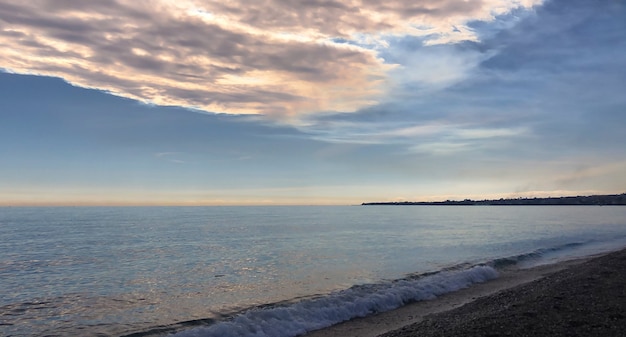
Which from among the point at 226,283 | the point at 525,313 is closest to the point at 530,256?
the point at 226,283

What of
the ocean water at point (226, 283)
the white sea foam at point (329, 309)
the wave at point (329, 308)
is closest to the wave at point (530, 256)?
the ocean water at point (226, 283)

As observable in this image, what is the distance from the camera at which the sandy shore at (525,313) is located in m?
10.6

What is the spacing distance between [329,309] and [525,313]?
6418 mm

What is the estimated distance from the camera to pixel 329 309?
15.9m

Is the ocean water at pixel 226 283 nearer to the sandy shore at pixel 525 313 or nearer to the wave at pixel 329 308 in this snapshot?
the wave at pixel 329 308

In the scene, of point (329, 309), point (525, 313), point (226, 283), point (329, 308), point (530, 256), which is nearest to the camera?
point (525, 313)

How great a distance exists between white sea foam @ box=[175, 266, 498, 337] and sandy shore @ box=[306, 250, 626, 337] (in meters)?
0.59

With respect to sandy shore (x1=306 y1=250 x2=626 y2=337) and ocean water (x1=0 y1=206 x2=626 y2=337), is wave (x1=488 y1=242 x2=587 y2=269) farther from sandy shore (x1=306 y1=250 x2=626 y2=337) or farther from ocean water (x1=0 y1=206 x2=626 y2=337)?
sandy shore (x1=306 y1=250 x2=626 y2=337)

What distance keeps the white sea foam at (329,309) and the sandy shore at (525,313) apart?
0.59 meters

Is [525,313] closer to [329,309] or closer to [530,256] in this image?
[329,309]

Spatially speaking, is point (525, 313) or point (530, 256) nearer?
point (525, 313)

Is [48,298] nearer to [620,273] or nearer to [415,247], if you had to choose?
[620,273]

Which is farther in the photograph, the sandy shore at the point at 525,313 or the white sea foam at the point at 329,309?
the white sea foam at the point at 329,309

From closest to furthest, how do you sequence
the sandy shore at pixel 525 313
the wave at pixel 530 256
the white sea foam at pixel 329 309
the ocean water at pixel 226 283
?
the sandy shore at pixel 525 313 → the white sea foam at pixel 329 309 → the ocean water at pixel 226 283 → the wave at pixel 530 256
